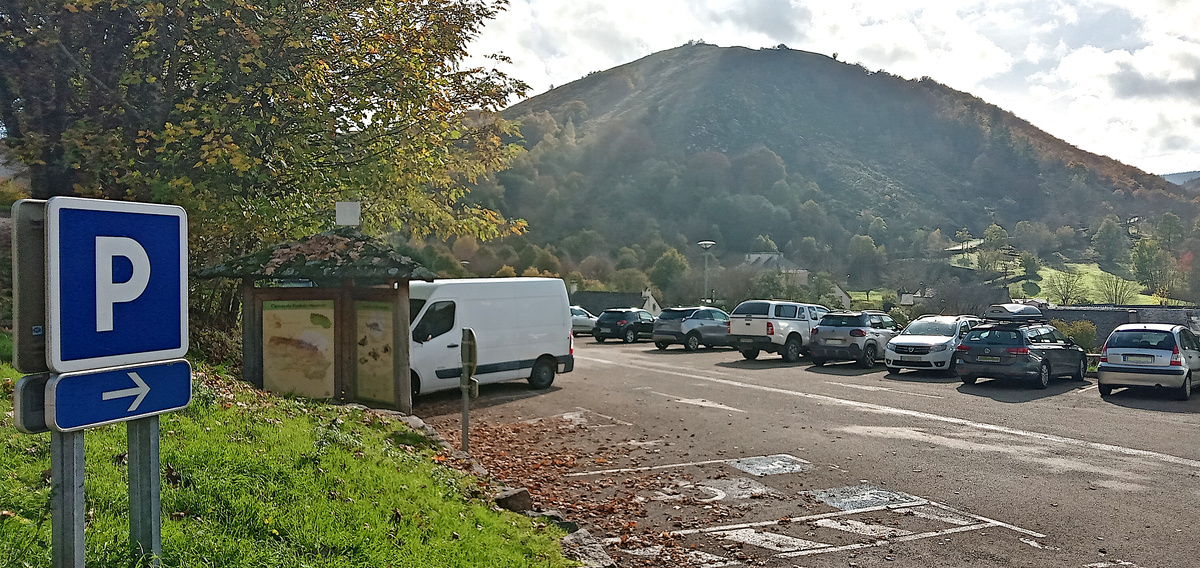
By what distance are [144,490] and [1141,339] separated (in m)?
17.8

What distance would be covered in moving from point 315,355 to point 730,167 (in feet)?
348

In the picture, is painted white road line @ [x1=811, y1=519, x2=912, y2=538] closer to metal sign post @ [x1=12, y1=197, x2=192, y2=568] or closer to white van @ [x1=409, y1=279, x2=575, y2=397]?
metal sign post @ [x1=12, y1=197, x2=192, y2=568]

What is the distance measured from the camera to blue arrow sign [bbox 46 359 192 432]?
2.81 metres

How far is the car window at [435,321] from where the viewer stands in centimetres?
1512

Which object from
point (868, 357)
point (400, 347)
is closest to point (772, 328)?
point (868, 357)

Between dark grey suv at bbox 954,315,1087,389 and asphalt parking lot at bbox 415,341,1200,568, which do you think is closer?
asphalt parking lot at bbox 415,341,1200,568

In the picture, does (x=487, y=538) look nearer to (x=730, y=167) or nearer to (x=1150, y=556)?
(x=1150, y=556)

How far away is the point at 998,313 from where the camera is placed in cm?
2138

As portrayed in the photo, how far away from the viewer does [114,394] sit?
300 centimetres

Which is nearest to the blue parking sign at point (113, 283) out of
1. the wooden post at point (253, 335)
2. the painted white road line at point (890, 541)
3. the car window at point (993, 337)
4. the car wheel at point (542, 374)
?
the painted white road line at point (890, 541)

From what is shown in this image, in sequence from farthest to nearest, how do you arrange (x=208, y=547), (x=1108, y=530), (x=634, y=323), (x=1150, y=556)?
(x=634, y=323)
(x=1108, y=530)
(x=1150, y=556)
(x=208, y=547)

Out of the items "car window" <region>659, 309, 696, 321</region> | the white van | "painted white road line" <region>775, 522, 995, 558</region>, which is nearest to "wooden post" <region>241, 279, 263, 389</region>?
the white van

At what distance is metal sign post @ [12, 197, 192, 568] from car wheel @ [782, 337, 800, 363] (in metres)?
23.1

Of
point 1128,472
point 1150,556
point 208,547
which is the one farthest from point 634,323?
point 208,547
